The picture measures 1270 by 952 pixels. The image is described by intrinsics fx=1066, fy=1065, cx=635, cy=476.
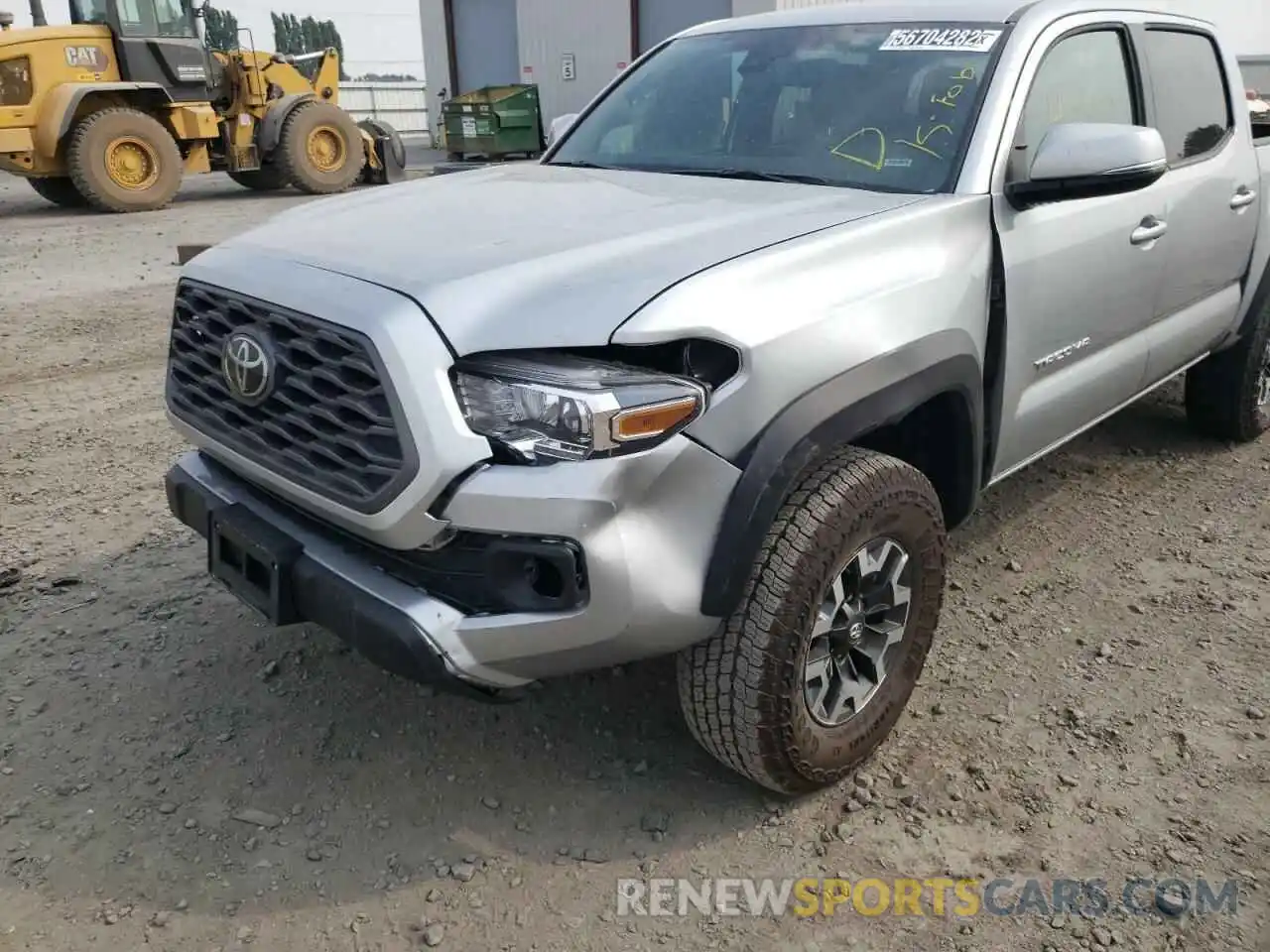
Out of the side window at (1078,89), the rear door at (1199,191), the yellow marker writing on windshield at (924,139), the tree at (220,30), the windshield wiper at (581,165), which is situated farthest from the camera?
the tree at (220,30)

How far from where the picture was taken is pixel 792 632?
2301 millimetres

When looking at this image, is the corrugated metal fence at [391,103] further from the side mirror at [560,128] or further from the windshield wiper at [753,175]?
the windshield wiper at [753,175]

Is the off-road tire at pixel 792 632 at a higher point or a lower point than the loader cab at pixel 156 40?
lower

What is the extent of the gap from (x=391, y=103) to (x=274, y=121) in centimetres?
2099

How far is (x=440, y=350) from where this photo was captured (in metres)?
2.04

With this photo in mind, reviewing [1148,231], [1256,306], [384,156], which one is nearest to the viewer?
[1148,231]

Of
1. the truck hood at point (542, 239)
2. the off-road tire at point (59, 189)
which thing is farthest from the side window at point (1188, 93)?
the off-road tire at point (59, 189)

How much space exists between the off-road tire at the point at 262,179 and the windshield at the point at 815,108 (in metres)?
13.1

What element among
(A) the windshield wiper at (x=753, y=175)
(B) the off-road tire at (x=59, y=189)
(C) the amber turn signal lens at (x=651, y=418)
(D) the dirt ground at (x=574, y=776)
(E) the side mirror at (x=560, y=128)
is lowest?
(D) the dirt ground at (x=574, y=776)

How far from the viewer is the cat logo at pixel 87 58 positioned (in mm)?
13008

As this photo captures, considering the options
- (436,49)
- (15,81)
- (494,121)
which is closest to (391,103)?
(436,49)

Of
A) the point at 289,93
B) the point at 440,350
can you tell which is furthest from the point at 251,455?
the point at 289,93

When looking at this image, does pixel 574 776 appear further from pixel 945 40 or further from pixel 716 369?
pixel 945 40

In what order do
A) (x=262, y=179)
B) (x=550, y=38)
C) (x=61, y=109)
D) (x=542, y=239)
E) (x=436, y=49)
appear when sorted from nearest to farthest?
(x=542, y=239) < (x=61, y=109) < (x=262, y=179) < (x=550, y=38) < (x=436, y=49)
